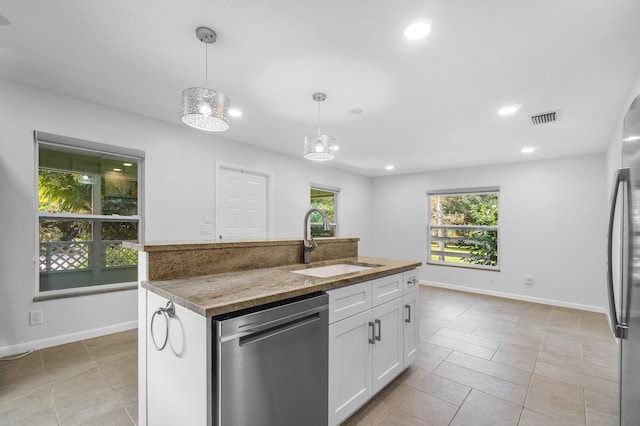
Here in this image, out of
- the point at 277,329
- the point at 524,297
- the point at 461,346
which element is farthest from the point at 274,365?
the point at 524,297

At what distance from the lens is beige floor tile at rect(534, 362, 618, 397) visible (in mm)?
2301

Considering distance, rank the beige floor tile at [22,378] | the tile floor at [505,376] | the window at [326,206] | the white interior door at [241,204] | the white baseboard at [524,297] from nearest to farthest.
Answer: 1. the tile floor at [505,376]
2. the beige floor tile at [22,378]
3. the white interior door at [241,204]
4. the white baseboard at [524,297]
5. the window at [326,206]

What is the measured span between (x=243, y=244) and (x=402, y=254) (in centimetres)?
525

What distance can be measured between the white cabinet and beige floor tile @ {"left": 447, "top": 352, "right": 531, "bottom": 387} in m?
0.75

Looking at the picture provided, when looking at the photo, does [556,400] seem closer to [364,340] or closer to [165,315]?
[364,340]

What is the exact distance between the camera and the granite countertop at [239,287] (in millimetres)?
1175

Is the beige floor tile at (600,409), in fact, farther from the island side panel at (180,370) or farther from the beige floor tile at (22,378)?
the beige floor tile at (22,378)

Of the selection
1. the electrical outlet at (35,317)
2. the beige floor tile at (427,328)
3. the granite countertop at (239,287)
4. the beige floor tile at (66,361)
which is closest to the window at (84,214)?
the electrical outlet at (35,317)

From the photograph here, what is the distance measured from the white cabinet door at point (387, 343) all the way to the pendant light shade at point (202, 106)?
5.56 feet

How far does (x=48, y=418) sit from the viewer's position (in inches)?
73.2

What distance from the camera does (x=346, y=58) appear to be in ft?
7.02

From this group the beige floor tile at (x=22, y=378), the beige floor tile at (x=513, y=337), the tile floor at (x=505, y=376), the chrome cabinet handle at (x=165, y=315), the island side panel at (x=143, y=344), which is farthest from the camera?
the beige floor tile at (x=513, y=337)

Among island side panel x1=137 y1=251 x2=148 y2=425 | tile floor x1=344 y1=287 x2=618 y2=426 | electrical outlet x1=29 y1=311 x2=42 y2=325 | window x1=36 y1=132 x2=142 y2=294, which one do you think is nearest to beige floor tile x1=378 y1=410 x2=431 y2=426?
tile floor x1=344 y1=287 x2=618 y2=426

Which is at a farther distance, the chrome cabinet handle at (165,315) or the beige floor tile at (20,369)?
the beige floor tile at (20,369)
